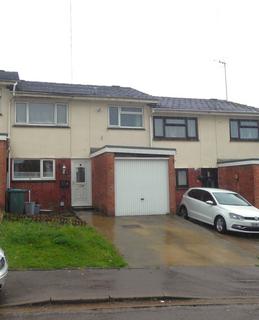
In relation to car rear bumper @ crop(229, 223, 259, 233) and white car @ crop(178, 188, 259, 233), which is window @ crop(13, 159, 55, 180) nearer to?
white car @ crop(178, 188, 259, 233)

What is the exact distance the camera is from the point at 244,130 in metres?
24.8

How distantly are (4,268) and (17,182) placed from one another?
1287 cm

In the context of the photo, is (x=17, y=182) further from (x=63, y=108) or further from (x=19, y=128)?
(x=63, y=108)

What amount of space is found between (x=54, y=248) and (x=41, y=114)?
424 inches

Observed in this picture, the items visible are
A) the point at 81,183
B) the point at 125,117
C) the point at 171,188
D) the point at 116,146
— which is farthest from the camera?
the point at 125,117

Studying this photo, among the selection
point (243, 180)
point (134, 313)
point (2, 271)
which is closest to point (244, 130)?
point (243, 180)

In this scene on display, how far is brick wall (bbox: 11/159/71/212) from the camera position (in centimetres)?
2044

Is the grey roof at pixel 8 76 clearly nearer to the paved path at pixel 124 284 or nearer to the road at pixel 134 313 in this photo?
the paved path at pixel 124 284

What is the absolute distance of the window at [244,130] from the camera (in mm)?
24484

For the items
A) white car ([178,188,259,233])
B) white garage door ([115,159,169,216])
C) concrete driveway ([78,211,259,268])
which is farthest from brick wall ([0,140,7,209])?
white car ([178,188,259,233])

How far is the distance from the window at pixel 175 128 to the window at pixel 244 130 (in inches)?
86.8

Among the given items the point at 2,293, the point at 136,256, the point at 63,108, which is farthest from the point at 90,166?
the point at 2,293

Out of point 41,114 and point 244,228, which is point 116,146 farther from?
Result: point 244,228

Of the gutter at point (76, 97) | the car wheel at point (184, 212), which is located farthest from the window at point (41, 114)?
the car wheel at point (184, 212)
